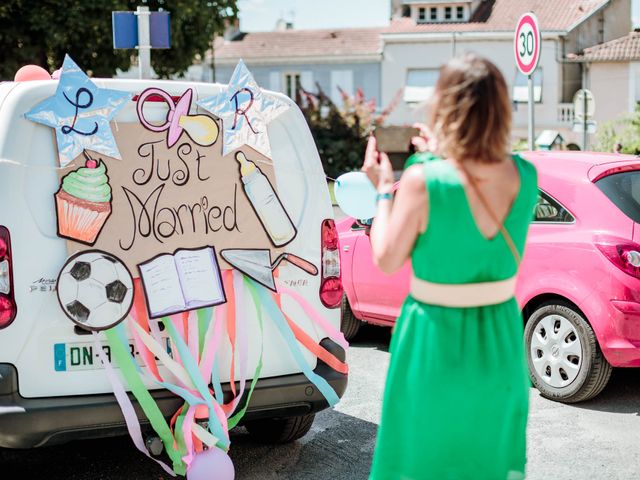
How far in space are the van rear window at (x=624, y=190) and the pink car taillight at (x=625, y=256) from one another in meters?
0.20

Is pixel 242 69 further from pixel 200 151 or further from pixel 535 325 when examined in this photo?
pixel 535 325

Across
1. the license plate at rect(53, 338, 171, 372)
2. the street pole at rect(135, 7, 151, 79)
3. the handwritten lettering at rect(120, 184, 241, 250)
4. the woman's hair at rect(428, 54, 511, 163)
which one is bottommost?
the license plate at rect(53, 338, 171, 372)

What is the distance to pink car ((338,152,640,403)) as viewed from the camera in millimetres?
5824

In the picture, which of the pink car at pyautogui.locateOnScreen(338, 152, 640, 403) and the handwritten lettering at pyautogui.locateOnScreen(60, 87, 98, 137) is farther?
the pink car at pyautogui.locateOnScreen(338, 152, 640, 403)

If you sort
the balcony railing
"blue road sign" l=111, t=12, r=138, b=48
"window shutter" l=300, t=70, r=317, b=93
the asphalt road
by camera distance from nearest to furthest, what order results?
the asphalt road < "blue road sign" l=111, t=12, r=138, b=48 < the balcony railing < "window shutter" l=300, t=70, r=317, b=93

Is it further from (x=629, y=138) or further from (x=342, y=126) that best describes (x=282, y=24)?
(x=629, y=138)

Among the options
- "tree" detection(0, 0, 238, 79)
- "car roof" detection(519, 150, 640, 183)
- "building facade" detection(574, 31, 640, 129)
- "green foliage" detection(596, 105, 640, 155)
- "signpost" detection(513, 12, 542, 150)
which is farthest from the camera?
"building facade" detection(574, 31, 640, 129)

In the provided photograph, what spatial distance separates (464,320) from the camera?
118 inches

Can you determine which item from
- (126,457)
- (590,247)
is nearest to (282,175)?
(126,457)

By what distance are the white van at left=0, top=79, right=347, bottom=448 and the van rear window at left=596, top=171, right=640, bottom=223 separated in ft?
6.98

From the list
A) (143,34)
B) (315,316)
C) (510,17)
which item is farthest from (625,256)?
(510,17)

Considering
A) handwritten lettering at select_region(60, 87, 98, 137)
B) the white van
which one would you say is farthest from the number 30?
handwritten lettering at select_region(60, 87, 98, 137)

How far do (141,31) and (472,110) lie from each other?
548cm

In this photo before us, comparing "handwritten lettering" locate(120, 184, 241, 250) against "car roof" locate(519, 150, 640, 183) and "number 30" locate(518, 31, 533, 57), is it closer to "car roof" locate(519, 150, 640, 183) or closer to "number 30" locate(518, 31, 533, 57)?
"car roof" locate(519, 150, 640, 183)
